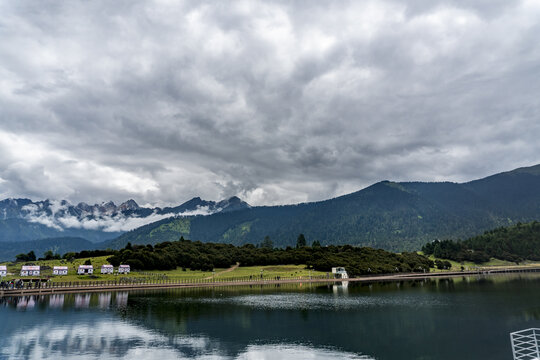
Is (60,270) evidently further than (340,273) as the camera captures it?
No

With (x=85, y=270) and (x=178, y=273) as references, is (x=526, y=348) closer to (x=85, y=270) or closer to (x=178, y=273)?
(x=178, y=273)

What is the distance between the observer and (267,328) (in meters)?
55.8

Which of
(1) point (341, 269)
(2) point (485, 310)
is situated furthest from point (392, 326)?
(1) point (341, 269)

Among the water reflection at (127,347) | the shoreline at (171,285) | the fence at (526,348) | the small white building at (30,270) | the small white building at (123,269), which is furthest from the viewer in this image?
the small white building at (123,269)

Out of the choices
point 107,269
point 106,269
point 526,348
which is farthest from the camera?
point 107,269

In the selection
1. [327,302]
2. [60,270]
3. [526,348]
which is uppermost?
[60,270]

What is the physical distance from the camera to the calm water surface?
4222 cm

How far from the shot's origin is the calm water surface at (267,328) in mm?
42219

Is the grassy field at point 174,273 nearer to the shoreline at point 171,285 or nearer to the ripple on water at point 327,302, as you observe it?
the shoreline at point 171,285

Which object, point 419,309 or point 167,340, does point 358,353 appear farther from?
point 419,309

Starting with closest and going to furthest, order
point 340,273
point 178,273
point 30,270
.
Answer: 1. point 30,270
2. point 178,273
3. point 340,273

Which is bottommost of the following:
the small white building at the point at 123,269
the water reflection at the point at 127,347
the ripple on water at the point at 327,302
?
the ripple on water at the point at 327,302

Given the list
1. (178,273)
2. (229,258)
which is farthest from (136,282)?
(229,258)

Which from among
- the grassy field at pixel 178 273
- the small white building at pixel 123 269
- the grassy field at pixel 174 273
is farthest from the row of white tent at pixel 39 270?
the small white building at pixel 123 269
